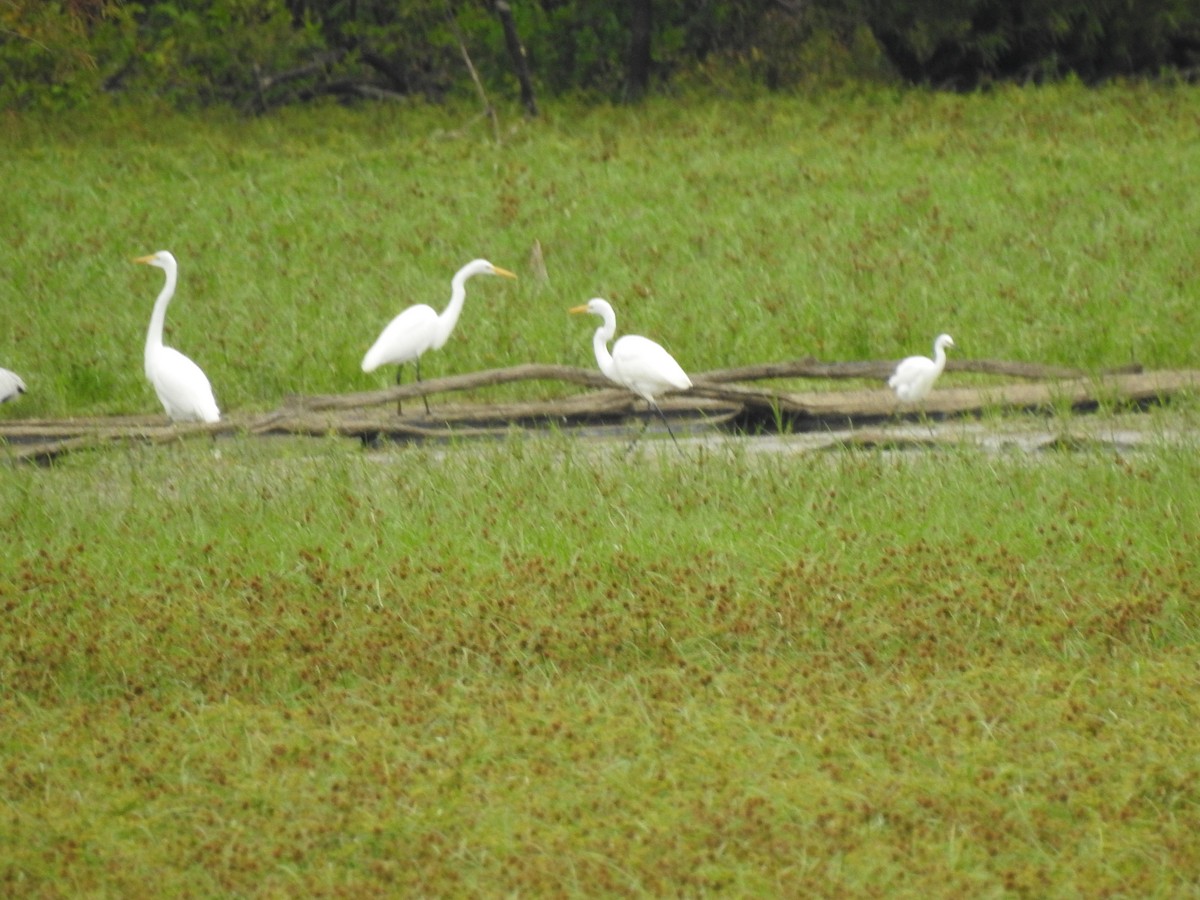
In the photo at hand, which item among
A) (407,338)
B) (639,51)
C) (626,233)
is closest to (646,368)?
(407,338)

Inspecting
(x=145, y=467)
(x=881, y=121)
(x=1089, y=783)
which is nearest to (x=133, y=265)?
(x=145, y=467)

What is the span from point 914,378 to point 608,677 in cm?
401

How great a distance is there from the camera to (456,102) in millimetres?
21234

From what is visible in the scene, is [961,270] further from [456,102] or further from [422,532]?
[456,102]

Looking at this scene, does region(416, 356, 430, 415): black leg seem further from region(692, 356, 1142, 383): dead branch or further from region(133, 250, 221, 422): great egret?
region(692, 356, 1142, 383): dead branch

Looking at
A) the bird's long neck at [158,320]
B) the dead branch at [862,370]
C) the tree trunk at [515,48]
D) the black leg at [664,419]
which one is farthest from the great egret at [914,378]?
the tree trunk at [515,48]

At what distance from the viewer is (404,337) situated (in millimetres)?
10047

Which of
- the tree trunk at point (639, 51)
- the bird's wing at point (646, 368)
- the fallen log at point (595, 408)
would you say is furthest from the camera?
the tree trunk at point (639, 51)

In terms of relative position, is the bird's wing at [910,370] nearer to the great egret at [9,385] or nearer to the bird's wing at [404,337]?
the bird's wing at [404,337]

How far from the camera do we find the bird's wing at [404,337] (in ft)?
32.9

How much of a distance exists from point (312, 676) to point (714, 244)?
348 inches

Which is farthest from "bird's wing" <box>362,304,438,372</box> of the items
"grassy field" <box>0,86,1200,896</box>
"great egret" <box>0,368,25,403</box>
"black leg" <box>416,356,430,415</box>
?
"great egret" <box>0,368,25,403</box>

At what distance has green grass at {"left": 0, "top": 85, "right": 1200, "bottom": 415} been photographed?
11086 mm

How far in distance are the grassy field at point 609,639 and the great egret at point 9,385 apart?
324 mm
